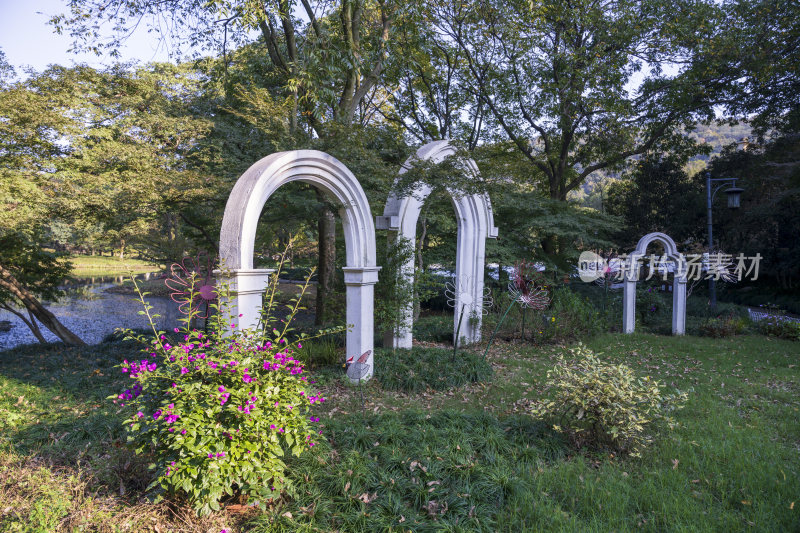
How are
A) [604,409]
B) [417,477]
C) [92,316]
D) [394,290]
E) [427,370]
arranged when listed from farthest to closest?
[92,316], [394,290], [427,370], [604,409], [417,477]

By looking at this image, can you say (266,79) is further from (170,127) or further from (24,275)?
(24,275)

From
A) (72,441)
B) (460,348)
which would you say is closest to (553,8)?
(460,348)

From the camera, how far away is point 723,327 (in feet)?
32.7

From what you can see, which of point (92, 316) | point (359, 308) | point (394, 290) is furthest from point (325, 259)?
point (92, 316)

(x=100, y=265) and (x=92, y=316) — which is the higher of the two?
(x=100, y=265)

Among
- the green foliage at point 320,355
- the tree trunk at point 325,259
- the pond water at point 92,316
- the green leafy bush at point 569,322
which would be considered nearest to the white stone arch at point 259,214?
the green foliage at point 320,355

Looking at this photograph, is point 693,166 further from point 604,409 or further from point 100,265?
point 100,265

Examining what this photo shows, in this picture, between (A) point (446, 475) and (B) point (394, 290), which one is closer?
(A) point (446, 475)

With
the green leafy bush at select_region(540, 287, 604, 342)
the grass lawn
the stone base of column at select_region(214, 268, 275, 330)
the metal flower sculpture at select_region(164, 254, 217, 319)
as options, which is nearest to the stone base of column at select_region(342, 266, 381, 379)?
the grass lawn

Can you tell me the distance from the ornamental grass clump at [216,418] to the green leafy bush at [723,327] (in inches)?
417

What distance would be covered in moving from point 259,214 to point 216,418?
93.3 inches

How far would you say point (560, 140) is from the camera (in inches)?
584

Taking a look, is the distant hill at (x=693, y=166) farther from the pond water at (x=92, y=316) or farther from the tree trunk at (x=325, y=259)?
the pond water at (x=92, y=316)

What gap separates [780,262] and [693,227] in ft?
9.38
